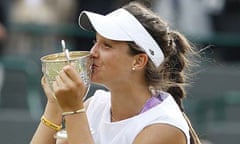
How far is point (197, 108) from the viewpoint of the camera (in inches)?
388

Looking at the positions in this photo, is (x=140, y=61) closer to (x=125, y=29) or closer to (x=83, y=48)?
(x=125, y=29)

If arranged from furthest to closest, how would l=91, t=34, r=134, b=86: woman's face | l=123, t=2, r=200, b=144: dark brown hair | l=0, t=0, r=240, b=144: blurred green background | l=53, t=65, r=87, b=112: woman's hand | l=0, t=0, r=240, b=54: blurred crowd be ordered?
l=0, t=0, r=240, b=54: blurred crowd, l=0, t=0, r=240, b=144: blurred green background, l=123, t=2, r=200, b=144: dark brown hair, l=91, t=34, r=134, b=86: woman's face, l=53, t=65, r=87, b=112: woman's hand

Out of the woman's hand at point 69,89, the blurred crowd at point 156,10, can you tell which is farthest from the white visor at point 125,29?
the blurred crowd at point 156,10

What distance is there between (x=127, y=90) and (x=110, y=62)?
0.62 feet

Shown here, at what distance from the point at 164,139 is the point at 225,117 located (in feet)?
18.8

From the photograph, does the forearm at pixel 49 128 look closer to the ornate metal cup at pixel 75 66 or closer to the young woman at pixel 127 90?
the young woman at pixel 127 90

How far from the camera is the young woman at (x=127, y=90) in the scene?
4.51m

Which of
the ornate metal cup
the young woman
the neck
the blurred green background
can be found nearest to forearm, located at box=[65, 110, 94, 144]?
the young woman

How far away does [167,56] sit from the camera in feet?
15.8

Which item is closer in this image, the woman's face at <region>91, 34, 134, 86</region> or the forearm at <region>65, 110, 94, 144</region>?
the forearm at <region>65, 110, 94, 144</region>

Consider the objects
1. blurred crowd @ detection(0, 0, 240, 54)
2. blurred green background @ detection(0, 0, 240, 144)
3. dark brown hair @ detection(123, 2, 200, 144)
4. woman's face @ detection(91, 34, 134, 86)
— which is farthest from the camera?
blurred crowd @ detection(0, 0, 240, 54)

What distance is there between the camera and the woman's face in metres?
4.59

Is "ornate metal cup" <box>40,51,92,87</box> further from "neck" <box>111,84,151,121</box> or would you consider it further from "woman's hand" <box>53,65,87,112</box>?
"neck" <box>111,84,151,121</box>

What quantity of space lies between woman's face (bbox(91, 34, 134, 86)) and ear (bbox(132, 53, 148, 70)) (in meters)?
0.02
